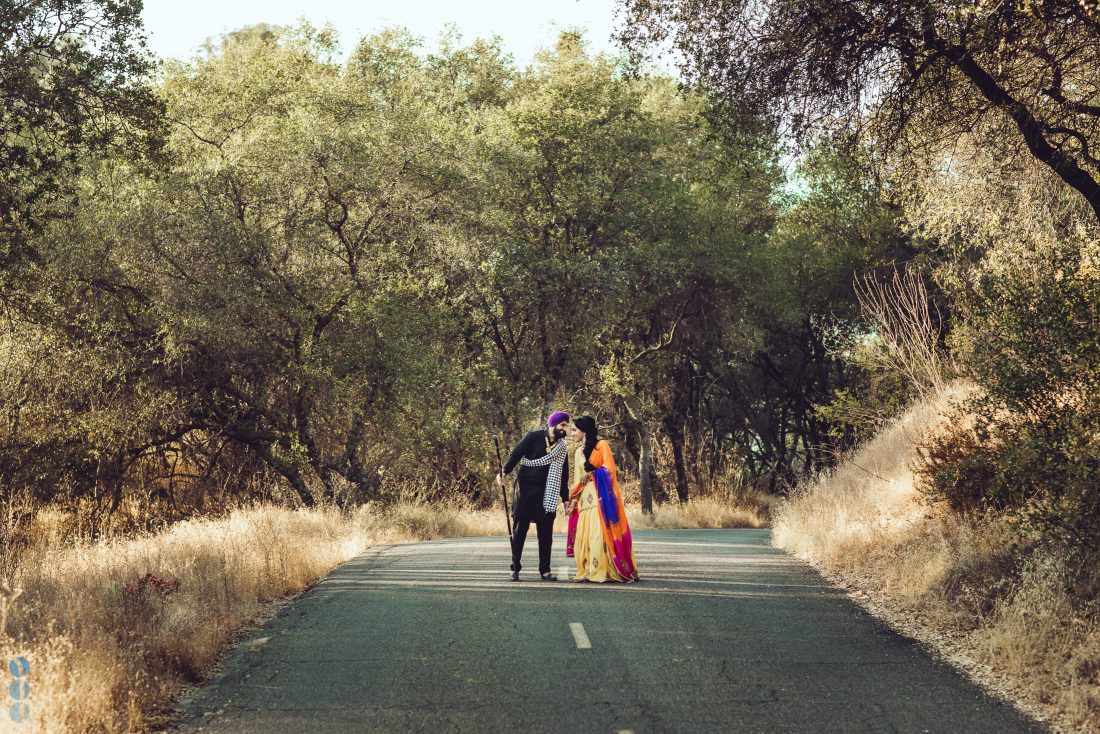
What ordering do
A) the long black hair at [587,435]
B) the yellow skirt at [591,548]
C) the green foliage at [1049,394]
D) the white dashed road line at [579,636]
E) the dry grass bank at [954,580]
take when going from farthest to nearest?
1. the long black hair at [587,435]
2. the yellow skirt at [591,548]
3. the green foliage at [1049,394]
4. the white dashed road line at [579,636]
5. the dry grass bank at [954,580]

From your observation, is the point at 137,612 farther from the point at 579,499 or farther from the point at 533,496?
the point at 579,499

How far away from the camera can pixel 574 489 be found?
13.4 meters

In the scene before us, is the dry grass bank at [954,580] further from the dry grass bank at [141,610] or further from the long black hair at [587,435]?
the dry grass bank at [141,610]

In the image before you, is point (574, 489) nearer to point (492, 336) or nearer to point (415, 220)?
point (415, 220)

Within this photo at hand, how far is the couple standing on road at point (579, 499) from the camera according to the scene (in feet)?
42.0

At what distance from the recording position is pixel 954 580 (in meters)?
10.6

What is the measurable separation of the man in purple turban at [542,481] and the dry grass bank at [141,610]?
2.73 m

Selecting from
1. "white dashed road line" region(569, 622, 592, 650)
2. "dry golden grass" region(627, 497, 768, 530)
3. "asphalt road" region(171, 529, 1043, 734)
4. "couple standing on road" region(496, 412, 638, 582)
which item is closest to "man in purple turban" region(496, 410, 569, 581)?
"couple standing on road" region(496, 412, 638, 582)

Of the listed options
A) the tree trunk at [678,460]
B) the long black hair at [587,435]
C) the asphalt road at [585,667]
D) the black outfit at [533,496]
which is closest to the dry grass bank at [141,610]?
the asphalt road at [585,667]

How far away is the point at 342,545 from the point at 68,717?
36.4 ft

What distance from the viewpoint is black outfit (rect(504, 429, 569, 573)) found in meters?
13.1

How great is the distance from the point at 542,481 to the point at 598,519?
0.88 meters

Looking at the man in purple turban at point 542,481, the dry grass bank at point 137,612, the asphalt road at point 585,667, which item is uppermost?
the man in purple turban at point 542,481

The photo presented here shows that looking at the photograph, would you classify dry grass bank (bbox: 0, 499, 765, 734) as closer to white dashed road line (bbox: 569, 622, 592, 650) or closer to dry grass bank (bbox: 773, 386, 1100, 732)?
white dashed road line (bbox: 569, 622, 592, 650)
